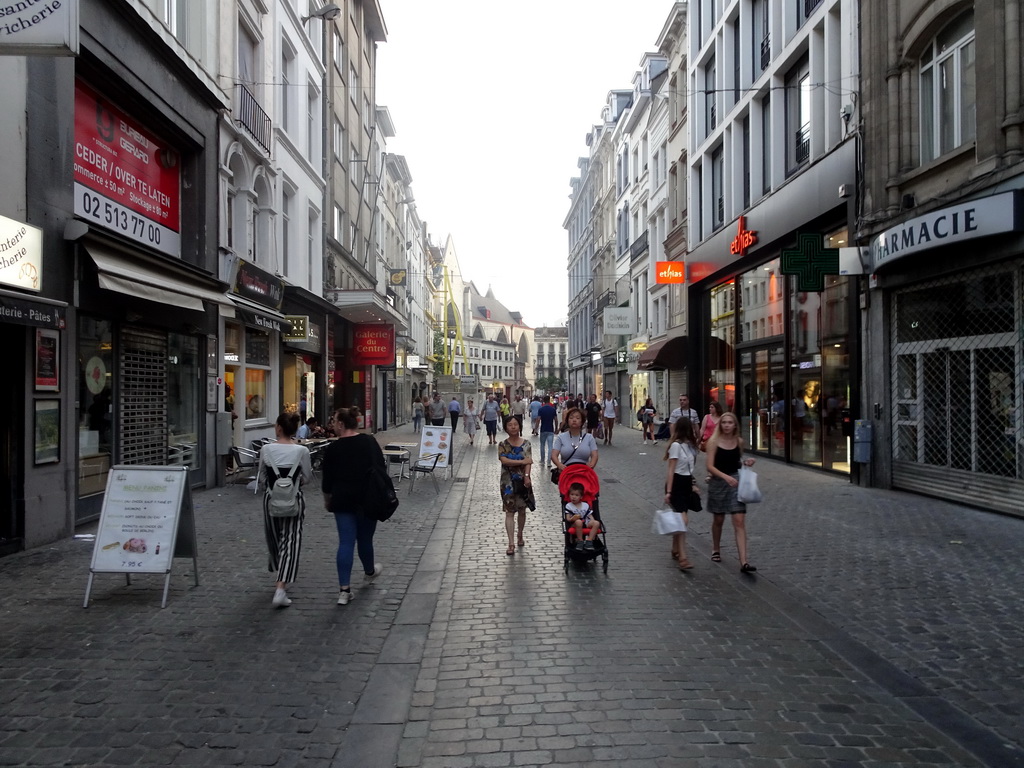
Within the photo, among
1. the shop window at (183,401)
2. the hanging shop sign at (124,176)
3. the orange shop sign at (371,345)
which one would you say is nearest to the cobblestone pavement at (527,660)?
the shop window at (183,401)

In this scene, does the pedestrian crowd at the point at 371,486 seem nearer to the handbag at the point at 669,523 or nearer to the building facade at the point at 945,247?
the handbag at the point at 669,523

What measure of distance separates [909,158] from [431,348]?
201 ft

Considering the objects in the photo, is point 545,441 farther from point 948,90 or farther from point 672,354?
point 948,90

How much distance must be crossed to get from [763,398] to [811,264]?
647cm

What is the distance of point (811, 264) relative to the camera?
14.8 m

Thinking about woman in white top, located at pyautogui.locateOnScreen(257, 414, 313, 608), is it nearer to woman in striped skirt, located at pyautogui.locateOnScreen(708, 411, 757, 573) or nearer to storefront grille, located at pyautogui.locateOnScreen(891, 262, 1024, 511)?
woman in striped skirt, located at pyautogui.locateOnScreen(708, 411, 757, 573)

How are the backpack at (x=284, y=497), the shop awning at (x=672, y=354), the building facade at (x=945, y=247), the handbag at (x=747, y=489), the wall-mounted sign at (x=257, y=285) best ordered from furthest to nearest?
the shop awning at (x=672, y=354)
the wall-mounted sign at (x=257, y=285)
the building facade at (x=945, y=247)
the handbag at (x=747, y=489)
the backpack at (x=284, y=497)

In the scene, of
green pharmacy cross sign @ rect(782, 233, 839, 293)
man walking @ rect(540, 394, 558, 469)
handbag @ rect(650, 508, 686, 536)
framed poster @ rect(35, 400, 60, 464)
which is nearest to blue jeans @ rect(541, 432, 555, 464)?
man walking @ rect(540, 394, 558, 469)

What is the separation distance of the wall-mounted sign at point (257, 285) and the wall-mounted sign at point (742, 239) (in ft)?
36.9

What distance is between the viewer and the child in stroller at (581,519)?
7570 mm

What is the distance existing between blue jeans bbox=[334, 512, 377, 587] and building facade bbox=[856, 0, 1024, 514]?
8.53m

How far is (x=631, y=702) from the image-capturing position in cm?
438

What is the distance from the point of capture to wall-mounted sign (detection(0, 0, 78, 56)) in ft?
17.7

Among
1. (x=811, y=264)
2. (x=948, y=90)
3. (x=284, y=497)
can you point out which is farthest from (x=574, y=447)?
(x=948, y=90)
